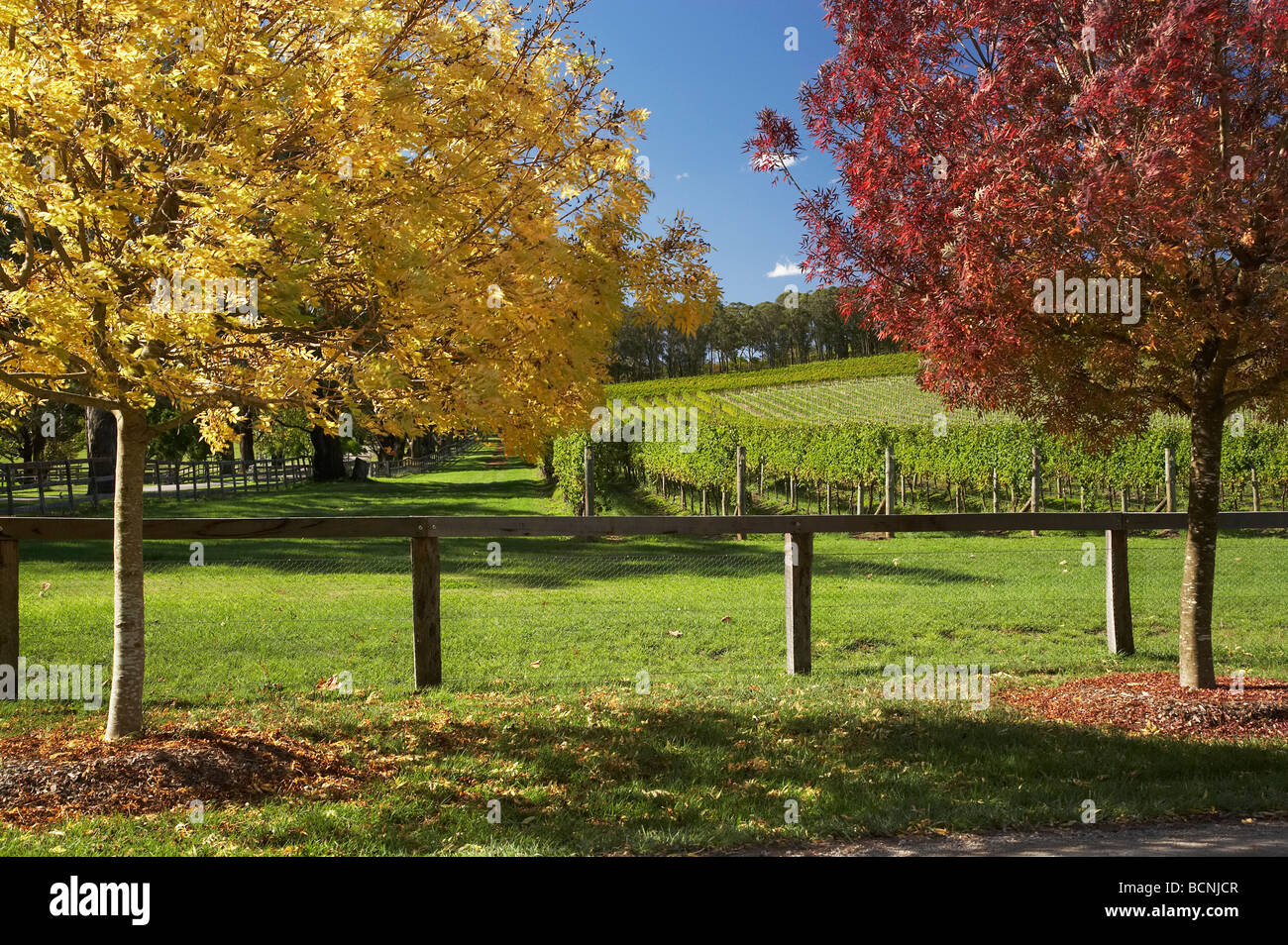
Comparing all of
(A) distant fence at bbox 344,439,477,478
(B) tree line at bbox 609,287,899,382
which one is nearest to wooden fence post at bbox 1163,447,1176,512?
(A) distant fence at bbox 344,439,477,478

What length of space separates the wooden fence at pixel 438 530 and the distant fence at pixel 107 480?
13346 mm

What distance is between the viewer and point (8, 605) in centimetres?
764

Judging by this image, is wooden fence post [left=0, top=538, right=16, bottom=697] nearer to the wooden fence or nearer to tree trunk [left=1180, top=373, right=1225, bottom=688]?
the wooden fence

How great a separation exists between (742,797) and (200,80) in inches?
197

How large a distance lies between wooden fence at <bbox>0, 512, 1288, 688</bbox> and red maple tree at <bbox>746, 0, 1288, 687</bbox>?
1524mm

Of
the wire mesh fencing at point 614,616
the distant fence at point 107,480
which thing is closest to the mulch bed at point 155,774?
the wire mesh fencing at point 614,616

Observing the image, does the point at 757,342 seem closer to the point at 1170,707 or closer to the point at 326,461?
the point at 326,461

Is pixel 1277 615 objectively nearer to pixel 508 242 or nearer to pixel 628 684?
pixel 628 684

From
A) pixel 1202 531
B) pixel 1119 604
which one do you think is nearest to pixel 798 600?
pixel 1202 531

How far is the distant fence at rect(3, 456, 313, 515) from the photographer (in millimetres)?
23719

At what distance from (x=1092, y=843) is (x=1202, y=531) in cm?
353

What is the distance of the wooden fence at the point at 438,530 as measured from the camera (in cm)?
767

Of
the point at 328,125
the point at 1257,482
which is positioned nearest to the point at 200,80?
the point at 328,125

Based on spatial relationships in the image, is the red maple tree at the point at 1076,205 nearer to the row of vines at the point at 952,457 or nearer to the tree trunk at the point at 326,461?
the row of vines at the point at 952,457
